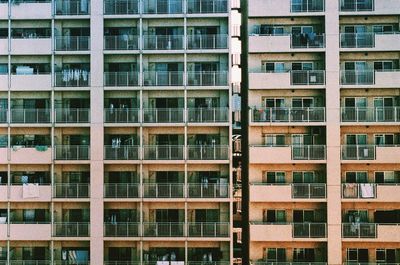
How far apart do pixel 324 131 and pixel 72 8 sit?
1696cm

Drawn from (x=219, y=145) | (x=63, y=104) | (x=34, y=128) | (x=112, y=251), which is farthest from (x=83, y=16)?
(x=112, y=251)

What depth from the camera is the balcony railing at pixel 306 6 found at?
28636mm

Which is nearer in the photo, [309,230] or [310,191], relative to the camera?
[309,230]

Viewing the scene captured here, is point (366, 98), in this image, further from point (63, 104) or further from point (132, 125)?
point (63, 104)

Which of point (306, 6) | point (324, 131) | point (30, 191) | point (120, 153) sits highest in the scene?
point (306, 6)

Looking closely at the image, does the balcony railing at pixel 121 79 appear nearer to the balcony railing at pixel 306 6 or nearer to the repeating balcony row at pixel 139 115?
the repeating balcony row at pixel 139 115

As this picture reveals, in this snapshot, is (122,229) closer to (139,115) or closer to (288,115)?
(139,115)

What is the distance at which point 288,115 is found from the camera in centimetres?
2838

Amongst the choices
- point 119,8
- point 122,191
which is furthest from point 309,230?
point 119,8

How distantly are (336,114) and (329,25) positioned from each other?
207 inches

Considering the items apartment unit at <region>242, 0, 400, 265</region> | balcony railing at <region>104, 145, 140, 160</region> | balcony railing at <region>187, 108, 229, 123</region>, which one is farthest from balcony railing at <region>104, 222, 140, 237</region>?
balcony railing at <region>187, 108, 229, 123</region>

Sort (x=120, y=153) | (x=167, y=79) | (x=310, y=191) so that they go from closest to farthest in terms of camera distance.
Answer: (x=310, y=191) → (x=120, y=153) → (x=167, y=79)

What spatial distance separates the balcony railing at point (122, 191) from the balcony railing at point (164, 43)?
8348mm

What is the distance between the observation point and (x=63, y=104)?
29.7 meters
